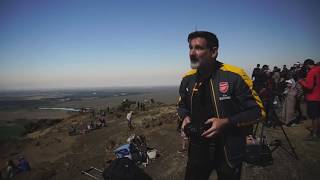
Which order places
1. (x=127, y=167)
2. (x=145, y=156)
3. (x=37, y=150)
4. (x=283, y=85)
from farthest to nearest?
(x=37, y=150), (x=283, y=85), (x=145, y=156), (x=127, y=167)

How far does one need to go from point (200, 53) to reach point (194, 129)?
0.84m

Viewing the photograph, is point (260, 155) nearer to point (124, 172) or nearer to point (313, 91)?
point (313, 91)

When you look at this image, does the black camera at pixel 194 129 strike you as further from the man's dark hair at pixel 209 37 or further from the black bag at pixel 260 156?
the black bag at pixel 260 156

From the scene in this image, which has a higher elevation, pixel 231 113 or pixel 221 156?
pixel 231 113

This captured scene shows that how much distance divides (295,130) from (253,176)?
5318 mm

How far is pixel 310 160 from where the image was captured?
26.7ft

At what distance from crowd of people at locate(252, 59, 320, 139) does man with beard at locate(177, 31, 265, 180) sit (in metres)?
6.31

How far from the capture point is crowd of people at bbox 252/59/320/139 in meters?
8.98

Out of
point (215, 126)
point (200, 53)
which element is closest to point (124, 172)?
point (215, 126)

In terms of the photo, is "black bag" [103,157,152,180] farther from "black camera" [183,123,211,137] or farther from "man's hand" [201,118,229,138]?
"man's hand" [201,118,229,138]

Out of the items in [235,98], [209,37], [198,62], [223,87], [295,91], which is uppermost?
[209,37]

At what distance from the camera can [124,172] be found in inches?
278

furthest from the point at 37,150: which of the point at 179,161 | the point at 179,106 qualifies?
the point at 179,106

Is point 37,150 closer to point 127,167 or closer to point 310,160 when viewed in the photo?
point 127,167
